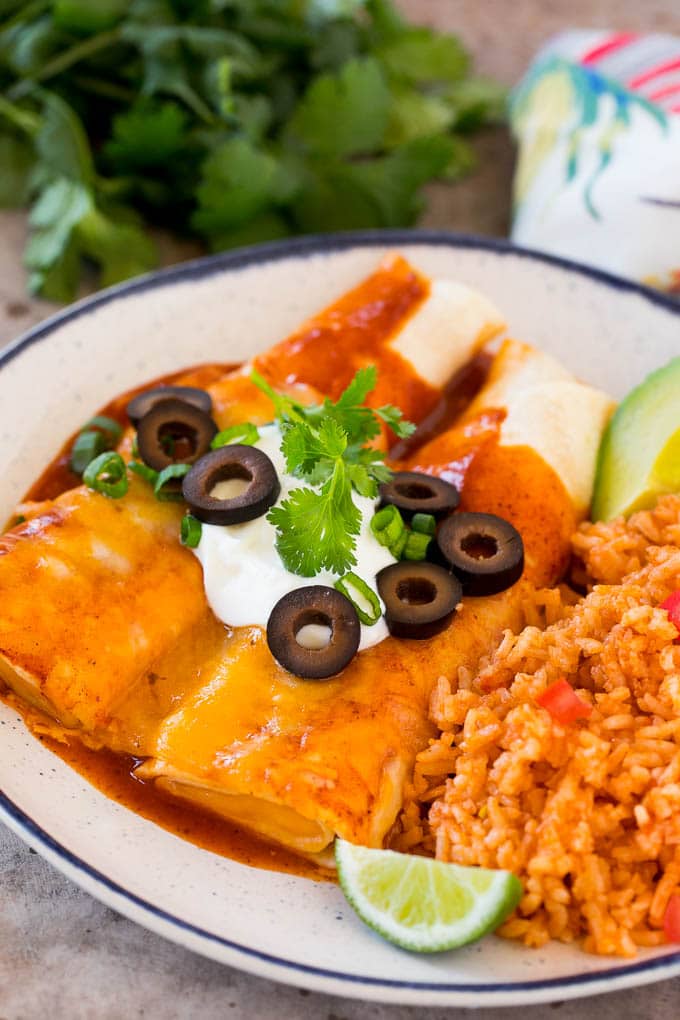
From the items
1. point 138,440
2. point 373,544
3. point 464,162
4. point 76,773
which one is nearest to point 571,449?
point 373,544

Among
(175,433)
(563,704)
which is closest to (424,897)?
(563,704)

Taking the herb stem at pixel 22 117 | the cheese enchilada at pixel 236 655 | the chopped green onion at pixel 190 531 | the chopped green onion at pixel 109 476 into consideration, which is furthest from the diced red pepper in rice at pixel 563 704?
the herb stem at pixel 22 117

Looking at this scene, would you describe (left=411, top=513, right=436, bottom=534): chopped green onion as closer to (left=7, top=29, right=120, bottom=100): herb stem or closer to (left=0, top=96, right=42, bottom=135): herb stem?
(left=0, top=96, right=42, bottom=135): herb stem

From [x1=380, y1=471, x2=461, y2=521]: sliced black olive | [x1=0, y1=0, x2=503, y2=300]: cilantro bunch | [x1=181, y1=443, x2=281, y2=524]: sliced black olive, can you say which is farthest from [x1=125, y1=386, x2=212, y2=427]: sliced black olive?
[x1=0, y1=0, x2=503, y2=300]: cilantro bunch

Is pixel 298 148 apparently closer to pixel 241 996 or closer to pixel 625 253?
pixel 625 253

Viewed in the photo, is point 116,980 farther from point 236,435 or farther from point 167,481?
point 236,435
